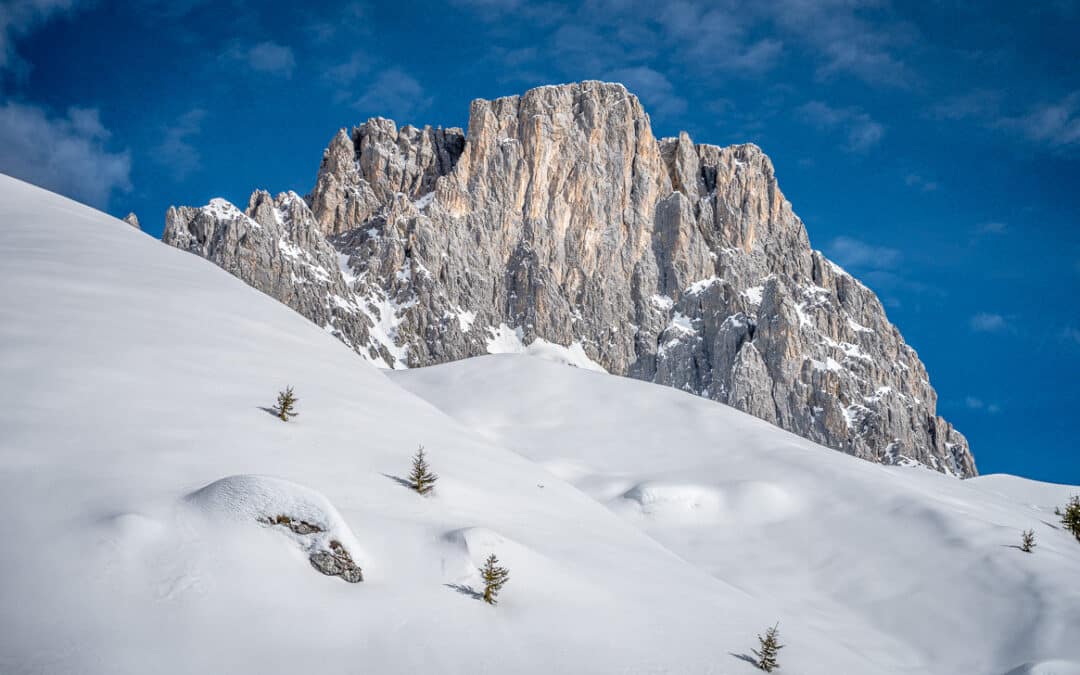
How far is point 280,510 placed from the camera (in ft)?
22.5

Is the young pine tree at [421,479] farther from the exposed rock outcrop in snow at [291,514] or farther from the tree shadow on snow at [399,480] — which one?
the exposed rock outcrop in snow at [291,514]

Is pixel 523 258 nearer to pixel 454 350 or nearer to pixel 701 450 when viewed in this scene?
pixel 454 350

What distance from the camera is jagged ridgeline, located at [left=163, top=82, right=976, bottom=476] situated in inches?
4916

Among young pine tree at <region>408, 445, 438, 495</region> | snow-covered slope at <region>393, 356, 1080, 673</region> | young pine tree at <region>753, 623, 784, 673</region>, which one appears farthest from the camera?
snow-covered slope at <region>393, 356, 1080, 673</region>

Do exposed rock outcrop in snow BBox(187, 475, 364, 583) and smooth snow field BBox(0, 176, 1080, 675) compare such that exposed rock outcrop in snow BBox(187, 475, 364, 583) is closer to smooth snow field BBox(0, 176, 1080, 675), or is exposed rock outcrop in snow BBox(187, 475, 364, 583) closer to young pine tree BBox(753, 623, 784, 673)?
smooth snow field BBox(0, 176, 1080, 675)

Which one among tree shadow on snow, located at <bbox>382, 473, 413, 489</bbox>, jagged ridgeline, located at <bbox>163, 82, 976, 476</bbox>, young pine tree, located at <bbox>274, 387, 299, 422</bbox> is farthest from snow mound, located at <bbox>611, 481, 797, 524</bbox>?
jagged ridgeline, located at <bbox>163, 82, 976, 476</bbox>

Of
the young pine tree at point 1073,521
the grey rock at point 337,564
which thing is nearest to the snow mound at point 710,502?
the young pine tree at point 1073,521

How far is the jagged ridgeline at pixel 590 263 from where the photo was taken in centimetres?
12488

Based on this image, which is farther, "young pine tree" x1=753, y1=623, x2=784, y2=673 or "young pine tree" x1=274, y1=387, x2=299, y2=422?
"young pine tree" x1=274, y1=387, x2=299, y2=422

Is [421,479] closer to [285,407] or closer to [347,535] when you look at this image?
[285,407]

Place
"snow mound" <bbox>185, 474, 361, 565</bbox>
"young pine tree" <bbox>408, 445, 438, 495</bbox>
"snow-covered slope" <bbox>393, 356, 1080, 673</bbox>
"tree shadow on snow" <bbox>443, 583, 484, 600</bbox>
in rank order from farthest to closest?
1. "snow-covered slope" <bbox>393, 356, 1080, 673</bbox>
2. "young pine tree" <bbox>408, 445, 438, 495</bbox>
3. "tree shadow on snow" <bbox>443, 583, 484, 600</bbox>
4. "snow mound" <bbox>185, 474, 361, 565</bbox>

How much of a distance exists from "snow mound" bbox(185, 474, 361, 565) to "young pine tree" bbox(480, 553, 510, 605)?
4.58 feet

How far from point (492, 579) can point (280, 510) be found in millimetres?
2304

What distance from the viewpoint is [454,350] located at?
4968 inches
